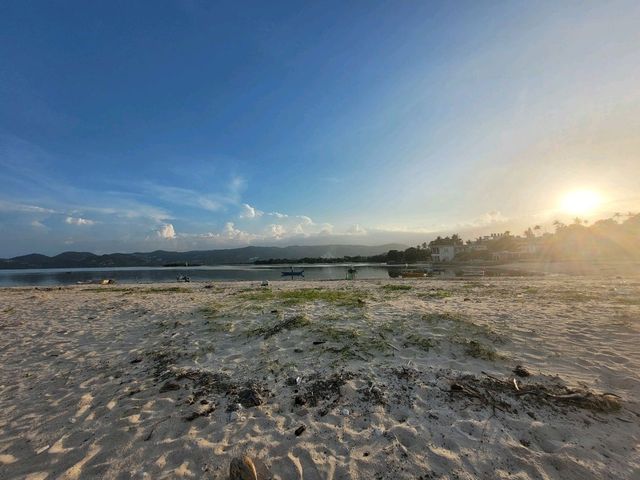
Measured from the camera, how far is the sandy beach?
3.34 metres

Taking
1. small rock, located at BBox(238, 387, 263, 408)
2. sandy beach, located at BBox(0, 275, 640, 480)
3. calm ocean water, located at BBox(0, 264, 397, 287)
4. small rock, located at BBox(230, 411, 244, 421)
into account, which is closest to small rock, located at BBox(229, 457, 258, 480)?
sandy beach, located at BBox(0, 275, 640, 480)

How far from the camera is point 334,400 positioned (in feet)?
15.2

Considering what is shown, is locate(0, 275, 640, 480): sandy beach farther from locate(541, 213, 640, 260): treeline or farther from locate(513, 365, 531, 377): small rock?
locate(541, 213, 640, 260): treeline

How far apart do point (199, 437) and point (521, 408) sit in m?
4.64

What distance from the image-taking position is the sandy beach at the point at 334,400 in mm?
3340

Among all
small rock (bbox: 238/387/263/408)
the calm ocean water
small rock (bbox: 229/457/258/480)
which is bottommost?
the calm ocean water

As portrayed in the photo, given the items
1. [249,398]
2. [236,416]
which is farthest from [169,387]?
[236,416]

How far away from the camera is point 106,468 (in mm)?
3318

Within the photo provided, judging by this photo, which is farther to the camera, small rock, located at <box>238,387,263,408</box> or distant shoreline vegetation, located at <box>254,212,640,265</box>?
distant shoreline vegetation, located at <box>254,212,640,265</box>

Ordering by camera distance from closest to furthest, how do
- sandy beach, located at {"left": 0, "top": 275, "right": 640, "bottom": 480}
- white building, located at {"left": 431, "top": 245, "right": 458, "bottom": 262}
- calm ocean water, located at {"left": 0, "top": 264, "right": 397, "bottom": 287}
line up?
1. sandy beach, located at {"left": 0, "top": 275, "right": 640, "bottom": 480}
2. calm ocean water, located at {"left": 0, "top": 264, "right": 397, "bottom": 287}
3. white building, located at {"left": 431, "top": 245, "right": 458, "bottom": 262}

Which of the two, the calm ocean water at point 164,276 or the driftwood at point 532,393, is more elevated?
the driftwood at point 532,393

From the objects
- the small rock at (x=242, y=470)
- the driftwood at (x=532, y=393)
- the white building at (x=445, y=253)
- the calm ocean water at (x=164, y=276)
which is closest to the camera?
the small rock at (x=242, y=470)

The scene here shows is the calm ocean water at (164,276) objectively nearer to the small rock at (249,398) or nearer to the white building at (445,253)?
the small rock at (249,398)

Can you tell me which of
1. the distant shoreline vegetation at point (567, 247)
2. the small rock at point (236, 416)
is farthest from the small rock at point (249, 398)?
the distant shoreline vegetation at point (567, 247)
